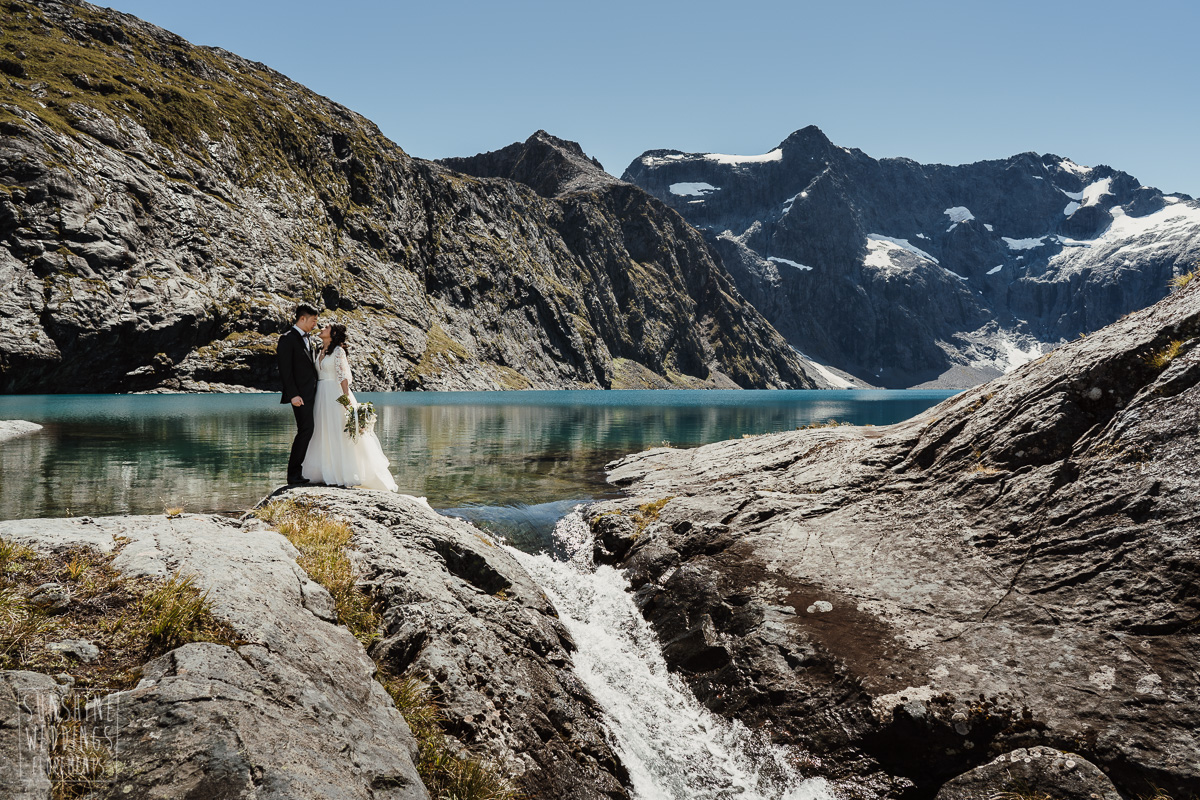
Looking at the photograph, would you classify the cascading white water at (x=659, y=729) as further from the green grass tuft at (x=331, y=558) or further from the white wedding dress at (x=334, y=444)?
the white wedding dress at (x=334, y=444)

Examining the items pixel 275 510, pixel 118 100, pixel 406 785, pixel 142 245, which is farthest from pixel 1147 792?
pixel 118 100

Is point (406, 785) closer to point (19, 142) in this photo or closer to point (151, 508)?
point (151, 508)

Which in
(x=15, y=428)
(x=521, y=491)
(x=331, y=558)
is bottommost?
(x=15, y=428)

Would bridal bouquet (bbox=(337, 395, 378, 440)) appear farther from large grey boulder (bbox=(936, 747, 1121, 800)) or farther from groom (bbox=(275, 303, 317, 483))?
large grey boulder (bbox=(936, 747, 1121, 800))

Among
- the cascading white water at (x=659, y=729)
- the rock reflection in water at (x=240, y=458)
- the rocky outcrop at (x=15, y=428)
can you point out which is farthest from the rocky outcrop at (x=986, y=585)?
the rocky outcrop at (x=15, y=428)

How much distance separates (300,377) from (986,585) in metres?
14.4

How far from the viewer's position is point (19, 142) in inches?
4373

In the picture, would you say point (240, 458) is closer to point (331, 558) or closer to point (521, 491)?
point (521, 491)

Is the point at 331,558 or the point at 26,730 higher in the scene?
the point at 26,730

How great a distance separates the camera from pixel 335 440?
46.4ft

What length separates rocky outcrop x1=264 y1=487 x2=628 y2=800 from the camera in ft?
24.8

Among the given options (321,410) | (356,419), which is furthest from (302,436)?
(356,419)

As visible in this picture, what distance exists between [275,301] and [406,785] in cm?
15529

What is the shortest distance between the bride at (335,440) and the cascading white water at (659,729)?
546cm
